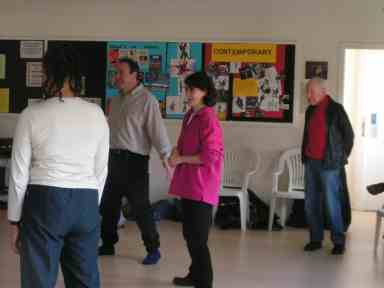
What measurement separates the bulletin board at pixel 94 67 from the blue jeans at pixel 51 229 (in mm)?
4311

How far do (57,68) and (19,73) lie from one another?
186 inches

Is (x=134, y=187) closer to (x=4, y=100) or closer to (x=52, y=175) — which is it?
(x=52, y=175)

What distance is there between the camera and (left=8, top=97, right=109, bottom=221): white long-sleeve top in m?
2.21

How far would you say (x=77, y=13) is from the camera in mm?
6555

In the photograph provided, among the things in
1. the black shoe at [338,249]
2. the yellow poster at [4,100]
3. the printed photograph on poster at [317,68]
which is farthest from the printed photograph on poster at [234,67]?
the yellow poster at [4,100]

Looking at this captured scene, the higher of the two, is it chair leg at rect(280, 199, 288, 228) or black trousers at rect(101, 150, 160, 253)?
black trousers at rect(101, 150, 160, 253)

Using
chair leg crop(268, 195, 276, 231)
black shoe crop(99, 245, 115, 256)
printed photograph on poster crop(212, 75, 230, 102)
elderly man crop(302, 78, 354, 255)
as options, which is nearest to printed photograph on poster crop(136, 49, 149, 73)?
printed photograph on poster crop(212, 75, 230, 102)

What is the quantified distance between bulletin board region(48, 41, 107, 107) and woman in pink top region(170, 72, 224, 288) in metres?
3.20

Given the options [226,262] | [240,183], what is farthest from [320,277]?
[240,183]

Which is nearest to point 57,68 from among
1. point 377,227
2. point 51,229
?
point 51,229

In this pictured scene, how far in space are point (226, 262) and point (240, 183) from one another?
1862mm

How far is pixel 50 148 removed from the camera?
7.30ft

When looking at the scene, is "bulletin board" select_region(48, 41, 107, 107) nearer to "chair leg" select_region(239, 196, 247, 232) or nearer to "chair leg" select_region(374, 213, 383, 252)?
"chair leg" select_region(239, 196, 247, 232)

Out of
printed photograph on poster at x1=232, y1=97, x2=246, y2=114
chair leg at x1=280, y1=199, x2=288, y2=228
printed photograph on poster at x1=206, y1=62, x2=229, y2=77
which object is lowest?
chair leg at x1=280, y1=199, x2=288, y2=228
